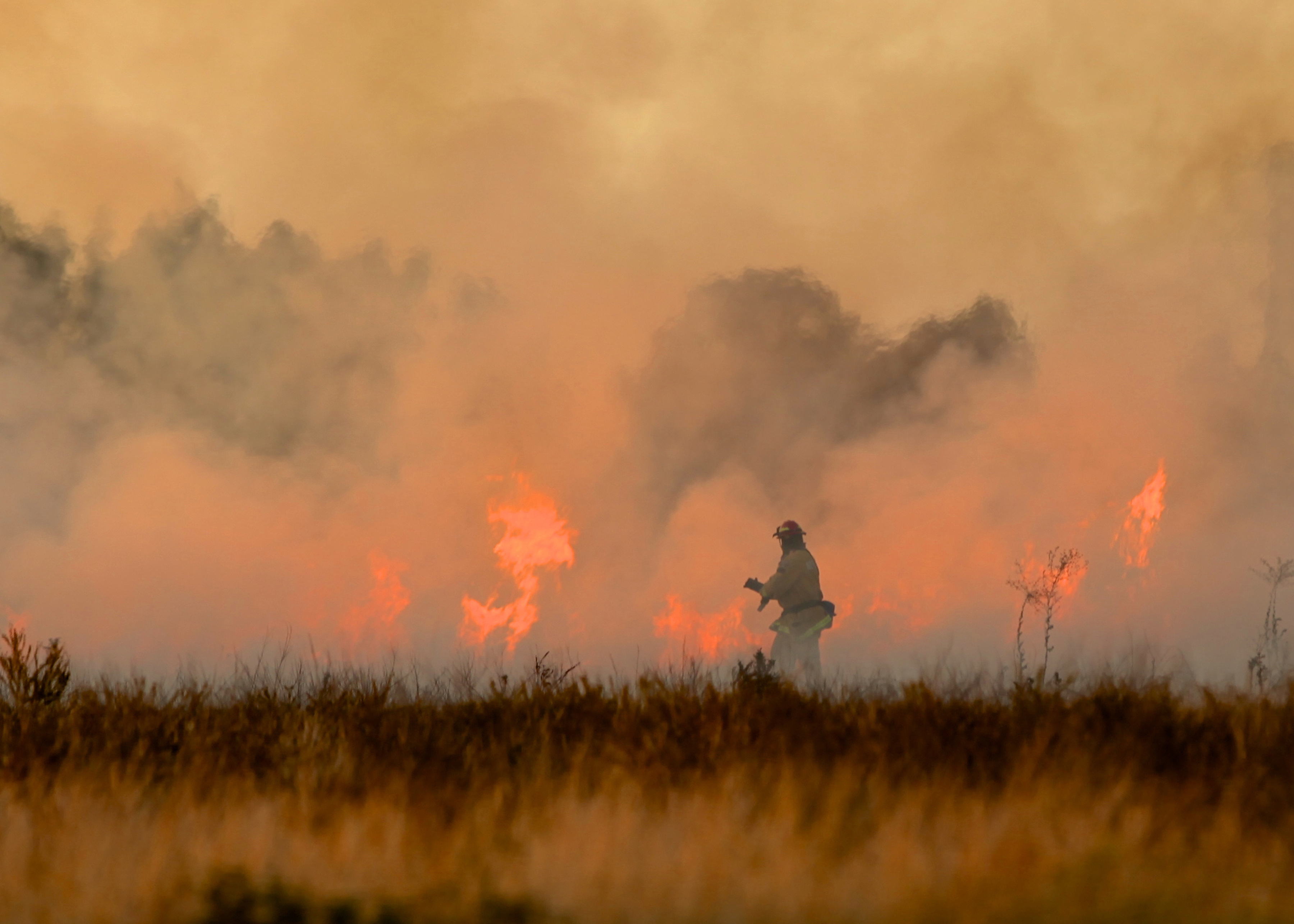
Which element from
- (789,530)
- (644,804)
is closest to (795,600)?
(789,530)

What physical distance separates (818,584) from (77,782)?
16020 millimetres

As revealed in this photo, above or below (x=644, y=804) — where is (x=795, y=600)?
above

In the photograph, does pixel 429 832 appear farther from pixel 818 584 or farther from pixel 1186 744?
pixel 818 584

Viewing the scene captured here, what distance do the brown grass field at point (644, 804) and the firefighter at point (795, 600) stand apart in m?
10.7

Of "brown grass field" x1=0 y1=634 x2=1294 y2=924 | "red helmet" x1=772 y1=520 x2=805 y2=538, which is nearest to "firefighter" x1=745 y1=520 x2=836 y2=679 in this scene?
"red helmet" x1=772 y1=520 x2=805 y2=538

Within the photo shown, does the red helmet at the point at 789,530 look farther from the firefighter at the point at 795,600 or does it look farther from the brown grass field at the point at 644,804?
→ the brown grass field at the point at 644,804

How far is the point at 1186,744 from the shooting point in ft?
29.1

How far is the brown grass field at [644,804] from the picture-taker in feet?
17.2

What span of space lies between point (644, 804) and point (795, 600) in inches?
587

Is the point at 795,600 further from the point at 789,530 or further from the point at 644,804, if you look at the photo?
the point at 644,804

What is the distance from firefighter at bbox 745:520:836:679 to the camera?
22109mm

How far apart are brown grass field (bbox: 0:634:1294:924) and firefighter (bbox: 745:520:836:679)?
35.2ft

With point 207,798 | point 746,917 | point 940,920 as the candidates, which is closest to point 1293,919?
point 940,920

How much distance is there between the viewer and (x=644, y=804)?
750 cm
